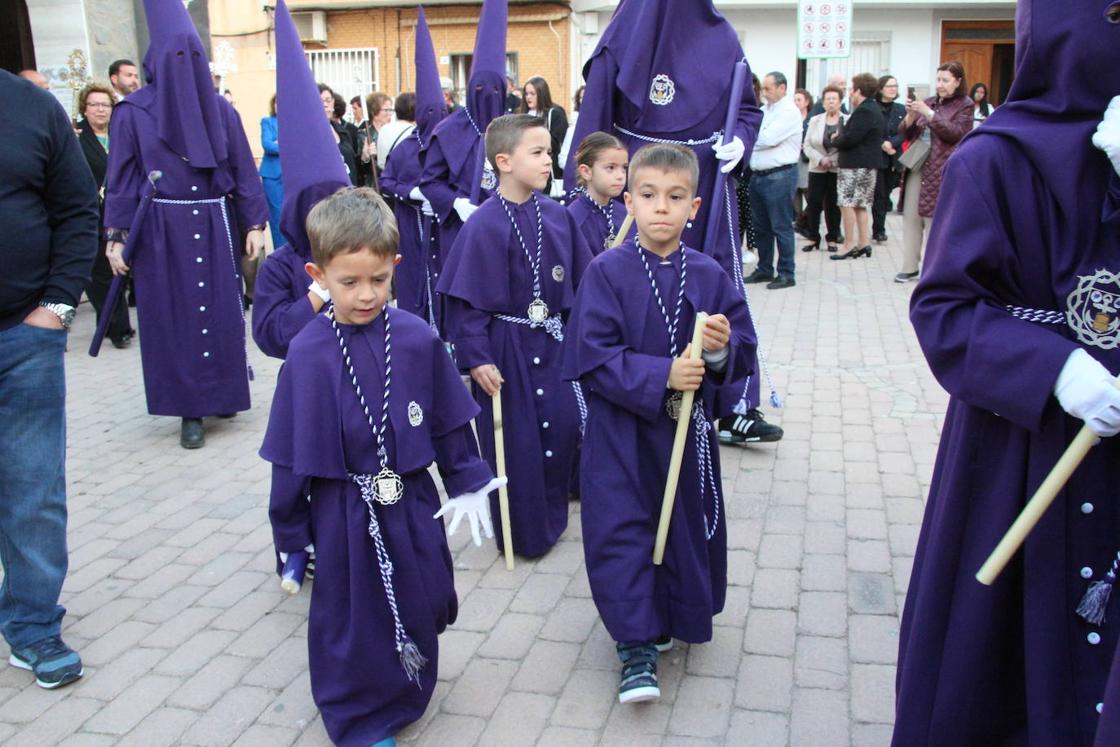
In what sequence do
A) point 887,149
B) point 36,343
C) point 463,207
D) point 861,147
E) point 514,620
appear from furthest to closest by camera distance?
point 887,149 < point 861,147 < point 463,207 < point 514,620 < point 36,343

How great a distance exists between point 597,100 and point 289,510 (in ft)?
9.94

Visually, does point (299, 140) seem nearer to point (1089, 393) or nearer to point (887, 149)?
point (1089, 393)

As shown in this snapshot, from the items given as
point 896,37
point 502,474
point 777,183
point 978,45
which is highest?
point 896,37

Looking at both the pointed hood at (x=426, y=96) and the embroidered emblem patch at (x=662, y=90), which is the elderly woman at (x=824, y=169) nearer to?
the pointed hood at (x=426, y=96)

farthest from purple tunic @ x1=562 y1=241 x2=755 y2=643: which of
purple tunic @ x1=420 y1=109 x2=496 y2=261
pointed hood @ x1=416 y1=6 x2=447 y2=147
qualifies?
pointed hood @ x1=416 y1=6 x2=447 y2=147

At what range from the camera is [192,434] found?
6316mm

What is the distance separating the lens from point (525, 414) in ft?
15.0

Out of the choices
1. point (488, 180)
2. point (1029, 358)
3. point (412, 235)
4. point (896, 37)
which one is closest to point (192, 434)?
point (412, 235)

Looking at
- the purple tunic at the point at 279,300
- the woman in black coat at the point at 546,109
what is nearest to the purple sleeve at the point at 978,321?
the purple tunic at the point at 279,300

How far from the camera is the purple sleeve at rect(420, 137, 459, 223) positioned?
6.76m

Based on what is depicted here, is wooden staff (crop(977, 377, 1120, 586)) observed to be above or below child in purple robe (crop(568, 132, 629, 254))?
below

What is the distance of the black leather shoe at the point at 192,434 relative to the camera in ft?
20.7

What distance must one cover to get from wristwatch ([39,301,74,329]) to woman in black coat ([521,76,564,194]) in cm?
772

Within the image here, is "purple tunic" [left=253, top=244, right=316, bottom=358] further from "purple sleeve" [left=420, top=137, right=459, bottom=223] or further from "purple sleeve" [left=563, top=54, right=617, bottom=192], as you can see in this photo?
"purple sleeve" [left=420, top=137, right=459, bottom=223]
